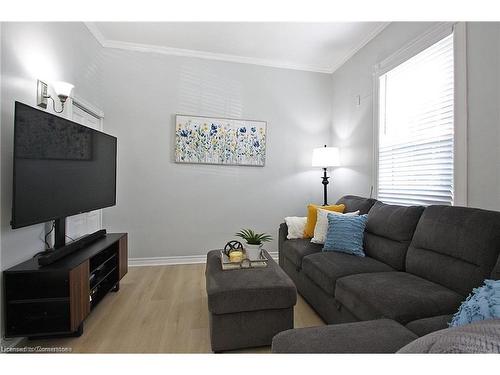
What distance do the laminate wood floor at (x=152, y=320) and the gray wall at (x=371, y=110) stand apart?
1.65 metres

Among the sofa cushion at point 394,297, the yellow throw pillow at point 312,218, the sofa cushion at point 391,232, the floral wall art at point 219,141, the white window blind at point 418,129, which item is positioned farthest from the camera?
the floral wall art at point 219,141

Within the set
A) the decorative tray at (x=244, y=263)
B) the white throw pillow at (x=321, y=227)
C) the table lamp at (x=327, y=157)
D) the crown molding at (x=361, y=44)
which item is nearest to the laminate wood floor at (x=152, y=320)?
the decorative tray at (x=244, y=263)

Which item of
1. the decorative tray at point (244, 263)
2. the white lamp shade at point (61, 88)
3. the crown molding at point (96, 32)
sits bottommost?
the decorative tray at point (244, 263)

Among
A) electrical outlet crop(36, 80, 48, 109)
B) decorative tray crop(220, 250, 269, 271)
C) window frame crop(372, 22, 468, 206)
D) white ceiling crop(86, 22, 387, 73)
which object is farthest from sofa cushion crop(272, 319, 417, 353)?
white ceiling crop(86, 22, 387, 73)

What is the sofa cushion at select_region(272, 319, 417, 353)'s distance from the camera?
0.99 metres

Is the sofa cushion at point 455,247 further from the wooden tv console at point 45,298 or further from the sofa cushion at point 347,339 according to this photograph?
the wooden tv console at point 45,298

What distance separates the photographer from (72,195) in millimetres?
2098

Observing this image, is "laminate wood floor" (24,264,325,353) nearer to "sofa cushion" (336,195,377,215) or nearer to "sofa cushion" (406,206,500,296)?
"sofa cushion" (406,206,500,296)

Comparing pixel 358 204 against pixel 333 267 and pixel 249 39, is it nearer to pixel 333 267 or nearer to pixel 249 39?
pixel 333 267

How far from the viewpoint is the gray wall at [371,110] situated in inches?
69.4

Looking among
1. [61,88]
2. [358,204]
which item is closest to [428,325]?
[358,204]

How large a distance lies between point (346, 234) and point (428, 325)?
1.17 m

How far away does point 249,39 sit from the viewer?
313 cm

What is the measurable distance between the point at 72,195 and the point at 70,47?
1.55 m
